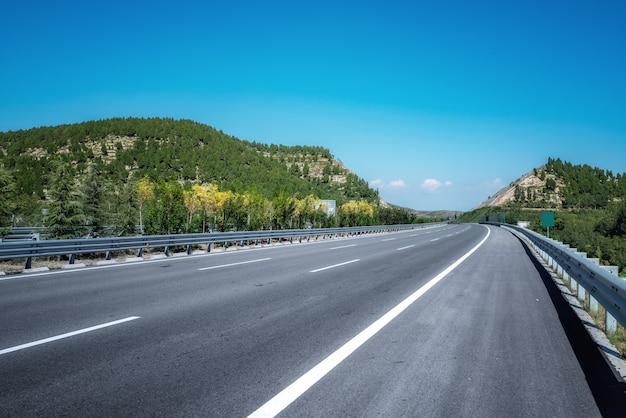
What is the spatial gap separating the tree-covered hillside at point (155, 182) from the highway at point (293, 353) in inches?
696

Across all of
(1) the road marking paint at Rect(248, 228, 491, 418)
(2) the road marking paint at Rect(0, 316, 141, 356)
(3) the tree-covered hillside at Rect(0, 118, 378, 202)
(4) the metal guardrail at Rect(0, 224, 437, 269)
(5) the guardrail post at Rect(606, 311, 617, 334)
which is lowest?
(2) the road marking paint at Rect(0, 316, 141, 356)

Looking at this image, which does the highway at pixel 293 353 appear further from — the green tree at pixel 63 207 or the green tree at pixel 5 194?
the green tree at pixel 63 207

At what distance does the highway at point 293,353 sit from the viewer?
327cm

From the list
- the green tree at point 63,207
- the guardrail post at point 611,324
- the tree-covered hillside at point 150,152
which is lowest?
the guardrail post at point 611,324

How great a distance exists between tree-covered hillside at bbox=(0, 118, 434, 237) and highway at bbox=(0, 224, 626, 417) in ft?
58.0

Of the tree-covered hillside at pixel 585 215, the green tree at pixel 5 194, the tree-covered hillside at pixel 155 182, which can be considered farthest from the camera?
the tree-covered hillside at pixel 585 215

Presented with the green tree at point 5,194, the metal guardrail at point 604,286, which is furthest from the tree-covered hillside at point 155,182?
the metal guardrail at point 604,286

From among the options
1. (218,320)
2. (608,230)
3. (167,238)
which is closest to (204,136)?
(608,230)

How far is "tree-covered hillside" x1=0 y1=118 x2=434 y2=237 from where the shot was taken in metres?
26.0

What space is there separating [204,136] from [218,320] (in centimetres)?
16029

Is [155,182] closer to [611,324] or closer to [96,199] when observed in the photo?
[96,199]

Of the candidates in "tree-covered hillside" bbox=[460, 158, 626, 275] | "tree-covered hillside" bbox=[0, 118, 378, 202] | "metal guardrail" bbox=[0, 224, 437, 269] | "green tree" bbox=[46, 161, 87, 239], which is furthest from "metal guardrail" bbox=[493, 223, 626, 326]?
"tree-covered hillside" bbox=[0, 118, 378, 202]

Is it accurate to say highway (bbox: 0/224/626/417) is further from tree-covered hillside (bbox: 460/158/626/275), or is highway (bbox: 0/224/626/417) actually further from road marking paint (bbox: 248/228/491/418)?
tree-covered hillside (bbox: 460/158/626/275)

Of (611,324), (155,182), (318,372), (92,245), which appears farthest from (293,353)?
(155,182)
